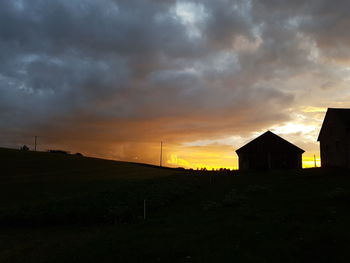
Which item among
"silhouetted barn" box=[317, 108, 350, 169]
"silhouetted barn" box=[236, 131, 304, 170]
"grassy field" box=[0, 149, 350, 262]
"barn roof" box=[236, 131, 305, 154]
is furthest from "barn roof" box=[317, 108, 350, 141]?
"grassy field" box=[0, 149, 350, 262]

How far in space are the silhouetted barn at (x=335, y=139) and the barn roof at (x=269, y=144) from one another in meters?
10.1

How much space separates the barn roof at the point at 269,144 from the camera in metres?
62.9

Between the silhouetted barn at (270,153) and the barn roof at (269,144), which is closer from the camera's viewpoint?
the silhouetted barn at (270,153)

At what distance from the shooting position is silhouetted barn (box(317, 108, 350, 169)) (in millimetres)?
44031

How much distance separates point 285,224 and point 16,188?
94.7 feet

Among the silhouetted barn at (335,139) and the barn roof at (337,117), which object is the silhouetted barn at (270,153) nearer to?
the silhouetted barn at (335,139)

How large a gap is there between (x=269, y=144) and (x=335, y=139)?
16899 mm

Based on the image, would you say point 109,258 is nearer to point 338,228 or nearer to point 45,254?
point 45,254

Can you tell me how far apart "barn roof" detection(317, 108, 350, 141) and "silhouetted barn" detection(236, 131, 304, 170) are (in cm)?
1141

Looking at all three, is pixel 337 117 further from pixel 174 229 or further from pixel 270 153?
pixel 174 229

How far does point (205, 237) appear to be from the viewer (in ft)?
42.2

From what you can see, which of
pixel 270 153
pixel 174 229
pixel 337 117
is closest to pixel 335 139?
pixel 337 117

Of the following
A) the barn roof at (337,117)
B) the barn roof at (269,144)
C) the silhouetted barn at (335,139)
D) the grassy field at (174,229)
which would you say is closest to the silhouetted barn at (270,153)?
the barn roof at (269,144)

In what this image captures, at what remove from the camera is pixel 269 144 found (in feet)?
208
